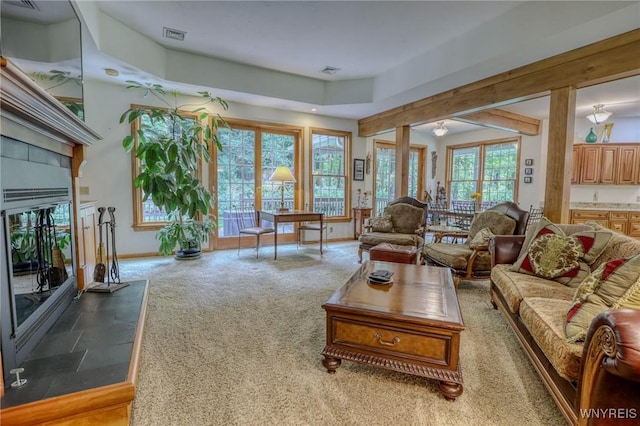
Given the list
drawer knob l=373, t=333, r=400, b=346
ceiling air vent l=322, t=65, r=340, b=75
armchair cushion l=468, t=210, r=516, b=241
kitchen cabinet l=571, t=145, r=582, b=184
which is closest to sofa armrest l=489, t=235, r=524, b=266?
armchair cushion l=468, t=210, r=516, b=241

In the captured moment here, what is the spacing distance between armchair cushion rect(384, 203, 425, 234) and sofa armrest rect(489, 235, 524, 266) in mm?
1743

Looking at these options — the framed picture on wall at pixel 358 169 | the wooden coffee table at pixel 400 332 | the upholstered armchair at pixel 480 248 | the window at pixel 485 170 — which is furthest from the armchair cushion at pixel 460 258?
the window at pixel 485 170

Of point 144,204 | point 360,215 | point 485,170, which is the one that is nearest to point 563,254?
point 360,215

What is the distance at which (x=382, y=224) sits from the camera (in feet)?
15.6

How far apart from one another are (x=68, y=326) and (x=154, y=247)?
122 inches

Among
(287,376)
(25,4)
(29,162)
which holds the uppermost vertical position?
(25,4)

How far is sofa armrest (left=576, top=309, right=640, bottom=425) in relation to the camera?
1.05 metres

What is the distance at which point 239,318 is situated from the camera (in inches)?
104

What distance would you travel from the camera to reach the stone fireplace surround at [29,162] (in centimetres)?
137

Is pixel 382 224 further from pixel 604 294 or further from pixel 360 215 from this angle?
pixel 604 294

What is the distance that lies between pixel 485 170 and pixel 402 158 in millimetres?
3053

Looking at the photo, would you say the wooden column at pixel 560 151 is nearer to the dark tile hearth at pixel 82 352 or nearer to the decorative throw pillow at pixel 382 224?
the decorative throw pillow at pixel 382 224

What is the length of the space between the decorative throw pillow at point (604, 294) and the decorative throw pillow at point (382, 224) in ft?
10.2

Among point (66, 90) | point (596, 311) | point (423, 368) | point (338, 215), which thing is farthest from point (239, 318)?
point (338, 215)
